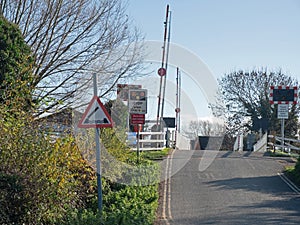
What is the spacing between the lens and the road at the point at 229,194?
12439 millimetres

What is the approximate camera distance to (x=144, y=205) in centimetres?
1244

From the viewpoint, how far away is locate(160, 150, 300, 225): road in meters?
12.4

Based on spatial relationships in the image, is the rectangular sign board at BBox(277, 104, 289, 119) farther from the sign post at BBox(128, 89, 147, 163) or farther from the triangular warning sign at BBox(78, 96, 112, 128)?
the triangular warning sign at BBox(78, 96, 112, 128)

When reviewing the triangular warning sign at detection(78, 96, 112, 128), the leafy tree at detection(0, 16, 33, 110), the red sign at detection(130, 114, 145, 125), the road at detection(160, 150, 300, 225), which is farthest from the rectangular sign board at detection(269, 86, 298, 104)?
the triangular warning sign at detection(78, 96, 112, 128)

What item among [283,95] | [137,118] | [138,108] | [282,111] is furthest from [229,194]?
[283,95]

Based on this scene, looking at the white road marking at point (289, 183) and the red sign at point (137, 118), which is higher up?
Answer: the red sign at point (137, 118)

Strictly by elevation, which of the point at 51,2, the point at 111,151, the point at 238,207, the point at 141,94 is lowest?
the point at 238,207

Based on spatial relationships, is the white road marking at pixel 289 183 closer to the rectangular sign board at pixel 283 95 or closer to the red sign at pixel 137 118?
the red sign at pixel 137 118

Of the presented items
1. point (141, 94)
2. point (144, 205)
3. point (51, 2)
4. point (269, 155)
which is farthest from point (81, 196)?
point (269, 155)

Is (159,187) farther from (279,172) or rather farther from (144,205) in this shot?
(279,172)

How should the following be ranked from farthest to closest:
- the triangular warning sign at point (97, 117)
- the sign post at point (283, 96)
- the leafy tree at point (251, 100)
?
the leafy tree at point (251, 100) < the sign post at point (283, 96) < the triangular warning sign at point (97, 117)

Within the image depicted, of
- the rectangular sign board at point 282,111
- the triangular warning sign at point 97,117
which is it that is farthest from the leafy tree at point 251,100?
the triangular warning sign at point 97,117

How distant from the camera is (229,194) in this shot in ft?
50.7

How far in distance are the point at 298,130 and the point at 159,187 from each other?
29.9m
